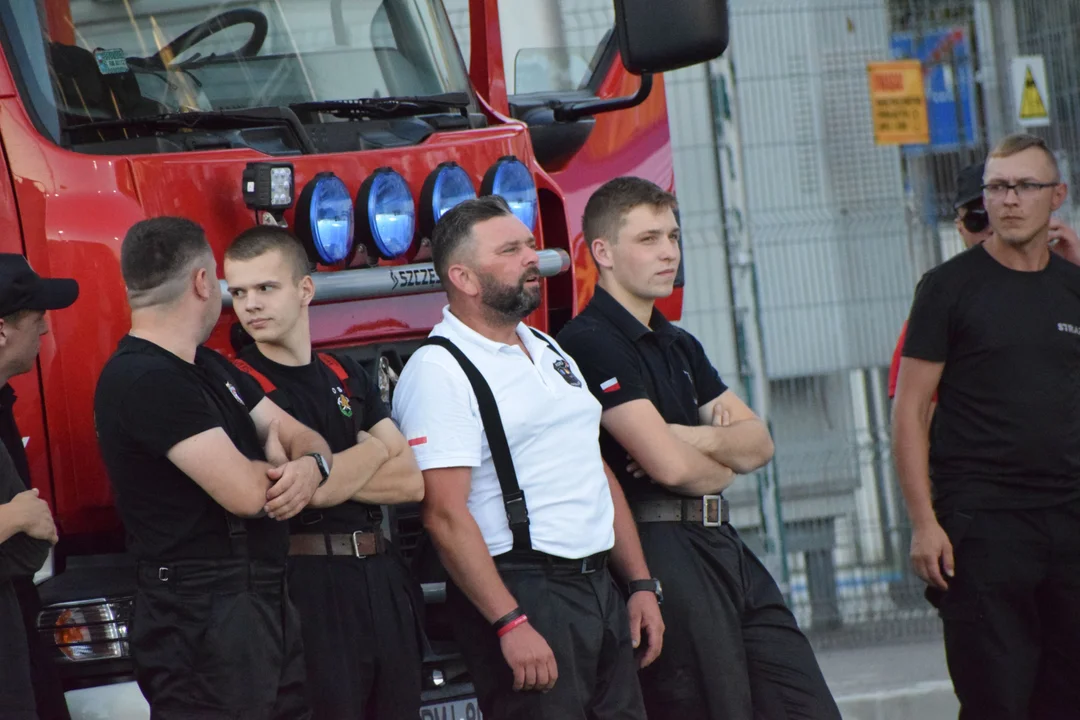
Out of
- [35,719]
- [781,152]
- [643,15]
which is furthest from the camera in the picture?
[781,152]

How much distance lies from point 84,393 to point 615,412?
1502 mm

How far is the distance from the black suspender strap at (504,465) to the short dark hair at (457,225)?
0.35m

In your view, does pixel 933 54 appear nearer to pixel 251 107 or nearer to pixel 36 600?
pixel 251 107

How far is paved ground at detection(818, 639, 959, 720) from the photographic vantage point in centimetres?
695

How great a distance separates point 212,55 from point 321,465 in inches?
52.4

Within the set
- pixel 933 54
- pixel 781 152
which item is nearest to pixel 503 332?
pixel 781 152

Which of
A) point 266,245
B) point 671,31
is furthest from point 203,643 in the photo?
point 671,31

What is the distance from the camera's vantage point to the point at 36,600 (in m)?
4.11

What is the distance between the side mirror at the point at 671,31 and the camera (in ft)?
16.1

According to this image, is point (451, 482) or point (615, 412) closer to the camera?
point (451, 482)

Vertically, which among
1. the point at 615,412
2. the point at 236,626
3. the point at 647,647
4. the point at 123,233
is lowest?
the point at 647,647

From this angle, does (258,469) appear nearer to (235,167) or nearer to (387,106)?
(235,167)

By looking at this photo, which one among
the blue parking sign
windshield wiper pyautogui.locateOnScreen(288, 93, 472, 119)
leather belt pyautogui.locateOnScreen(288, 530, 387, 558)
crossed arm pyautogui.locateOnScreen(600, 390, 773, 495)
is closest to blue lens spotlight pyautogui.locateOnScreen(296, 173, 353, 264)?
windshield wiper pyautogui.locateOnScreen(288, 93, 472, 119)

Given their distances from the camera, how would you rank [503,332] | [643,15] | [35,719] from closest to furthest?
1. [35,719]
2. [503,332]
3. [643,15]
